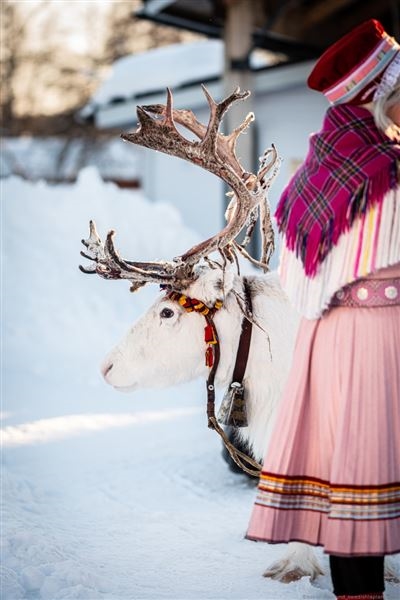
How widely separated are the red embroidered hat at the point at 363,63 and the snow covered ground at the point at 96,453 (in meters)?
1.84

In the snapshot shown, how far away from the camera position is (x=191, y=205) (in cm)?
1402

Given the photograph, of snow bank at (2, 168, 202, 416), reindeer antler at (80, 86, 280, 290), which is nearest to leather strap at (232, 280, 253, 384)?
reindeer antler at (80, 86, 280, 290)

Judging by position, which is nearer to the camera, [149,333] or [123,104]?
[149,333]

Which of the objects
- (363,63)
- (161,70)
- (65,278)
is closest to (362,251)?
(363,63)

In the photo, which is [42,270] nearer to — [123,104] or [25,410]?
[25,410]

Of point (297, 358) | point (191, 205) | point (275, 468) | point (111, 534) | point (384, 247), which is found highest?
point (191, 205)

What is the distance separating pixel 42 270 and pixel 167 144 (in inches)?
219

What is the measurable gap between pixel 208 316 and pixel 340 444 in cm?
102

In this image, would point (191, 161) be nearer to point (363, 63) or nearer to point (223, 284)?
point (223, 284)

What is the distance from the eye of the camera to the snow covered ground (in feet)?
10.9

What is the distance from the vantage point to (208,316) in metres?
3.44

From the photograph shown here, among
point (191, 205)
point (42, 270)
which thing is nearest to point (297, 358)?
point (42, 270)

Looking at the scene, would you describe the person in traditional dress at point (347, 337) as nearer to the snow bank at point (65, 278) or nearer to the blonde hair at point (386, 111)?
the blonde hair at point (386, 111)

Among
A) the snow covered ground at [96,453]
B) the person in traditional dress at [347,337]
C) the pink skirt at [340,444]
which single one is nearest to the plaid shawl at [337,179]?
the person in traditional dress at [347,337]
